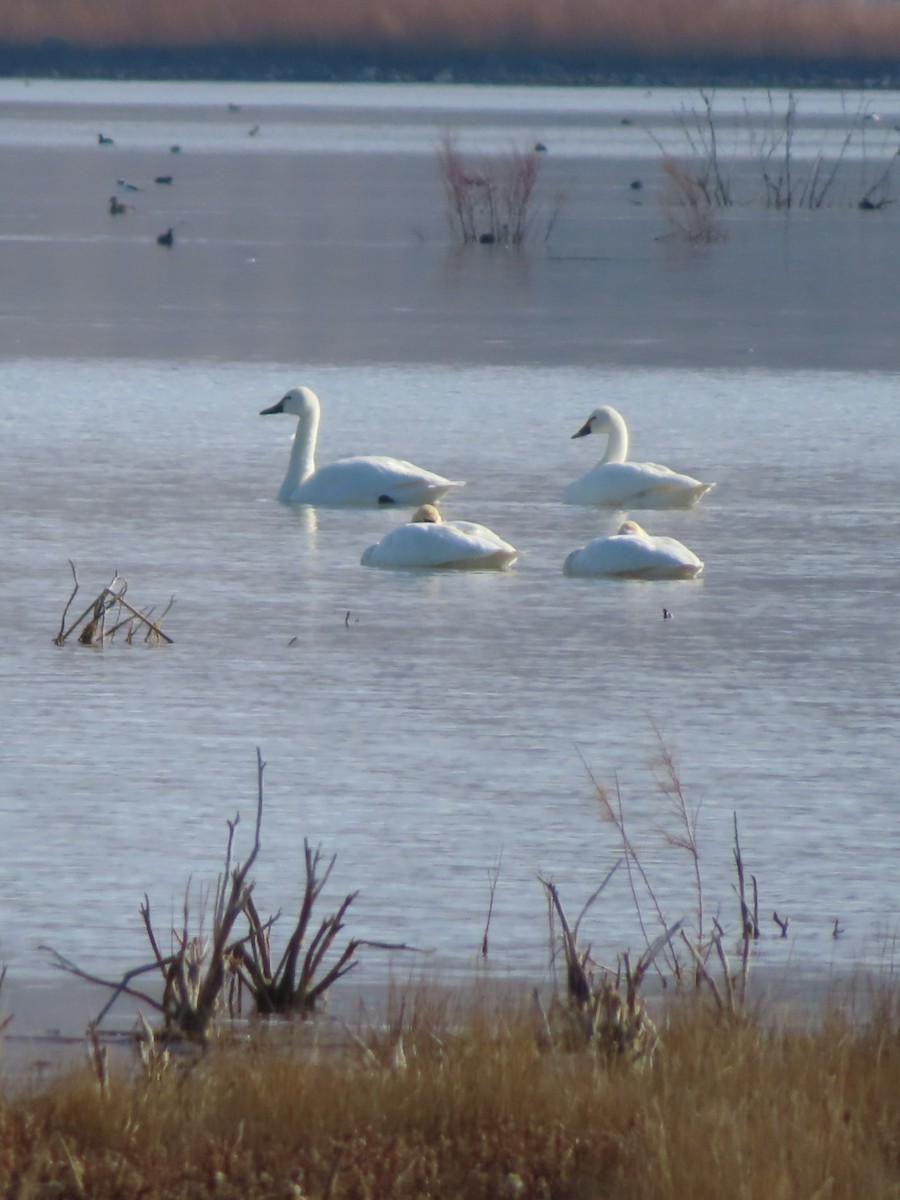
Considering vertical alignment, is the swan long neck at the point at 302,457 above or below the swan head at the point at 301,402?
below

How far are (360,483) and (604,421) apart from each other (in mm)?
1235

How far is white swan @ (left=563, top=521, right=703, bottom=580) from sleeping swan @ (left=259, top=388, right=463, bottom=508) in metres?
1.46

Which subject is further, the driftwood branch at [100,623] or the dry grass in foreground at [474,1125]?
the driftwood branch at [100,623]

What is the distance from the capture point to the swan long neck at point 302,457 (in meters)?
10.0

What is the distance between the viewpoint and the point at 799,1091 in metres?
3.33

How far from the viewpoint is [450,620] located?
24.7 feet

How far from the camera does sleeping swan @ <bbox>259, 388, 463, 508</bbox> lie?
31.5ft

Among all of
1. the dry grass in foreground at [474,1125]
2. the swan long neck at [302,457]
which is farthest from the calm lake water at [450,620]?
the dry grass in foreground at [474,1125]

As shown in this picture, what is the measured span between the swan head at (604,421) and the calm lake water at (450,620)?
0.94 ft

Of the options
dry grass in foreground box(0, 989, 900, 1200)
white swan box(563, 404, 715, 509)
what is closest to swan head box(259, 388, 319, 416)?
white swan box(563, 404, 715, 509)

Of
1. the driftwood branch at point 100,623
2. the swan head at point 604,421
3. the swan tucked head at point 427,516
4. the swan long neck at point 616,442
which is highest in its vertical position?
the swan head at point 604,421

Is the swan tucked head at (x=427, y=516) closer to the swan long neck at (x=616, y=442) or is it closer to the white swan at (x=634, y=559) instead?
the white swan at (x=634, y=559)

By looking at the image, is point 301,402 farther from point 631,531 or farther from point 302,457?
point 631,531

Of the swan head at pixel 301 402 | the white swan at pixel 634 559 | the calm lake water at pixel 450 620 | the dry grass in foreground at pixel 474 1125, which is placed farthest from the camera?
the swan head at pixel 301 402
